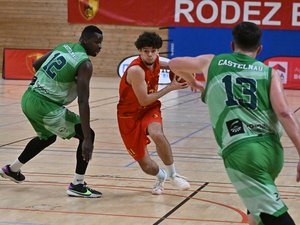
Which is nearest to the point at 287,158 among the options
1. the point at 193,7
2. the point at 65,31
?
the point at 193,7

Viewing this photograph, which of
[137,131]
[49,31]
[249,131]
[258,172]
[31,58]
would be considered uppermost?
[249,131]

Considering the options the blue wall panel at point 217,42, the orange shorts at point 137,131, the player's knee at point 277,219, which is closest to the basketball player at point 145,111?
the orange shorts at point 137,131

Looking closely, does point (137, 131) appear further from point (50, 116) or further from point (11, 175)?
point (11, 175)

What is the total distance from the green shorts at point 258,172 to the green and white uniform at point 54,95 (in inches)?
127

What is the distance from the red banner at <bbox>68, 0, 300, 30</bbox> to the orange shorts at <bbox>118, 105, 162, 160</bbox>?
1515 centimetres

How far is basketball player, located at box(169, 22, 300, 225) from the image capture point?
4.30 metres

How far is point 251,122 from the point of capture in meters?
4.40

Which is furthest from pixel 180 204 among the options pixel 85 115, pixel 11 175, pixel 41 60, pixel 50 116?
pixel 41 60

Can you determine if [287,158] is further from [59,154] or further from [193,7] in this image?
[193,7]

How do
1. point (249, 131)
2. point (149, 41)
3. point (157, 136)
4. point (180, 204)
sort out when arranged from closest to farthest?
point (249, 131) < point (180, 204) < point (149, 41) < point (157, 136)

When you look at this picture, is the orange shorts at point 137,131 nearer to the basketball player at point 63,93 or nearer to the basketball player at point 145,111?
the basketball player at point 145,111

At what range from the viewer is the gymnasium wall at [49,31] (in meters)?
26.6

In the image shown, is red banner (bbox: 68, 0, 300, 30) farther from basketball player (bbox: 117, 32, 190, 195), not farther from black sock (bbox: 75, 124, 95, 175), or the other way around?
black sock (bbox: 75, 124, 95, 175)

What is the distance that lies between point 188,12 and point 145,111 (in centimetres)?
1547
